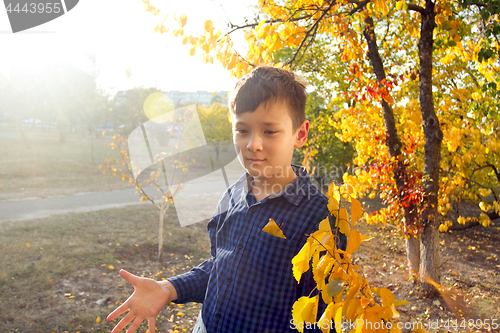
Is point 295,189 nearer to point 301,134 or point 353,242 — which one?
point 301,134

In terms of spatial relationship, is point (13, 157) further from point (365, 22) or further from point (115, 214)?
point (365, 22)

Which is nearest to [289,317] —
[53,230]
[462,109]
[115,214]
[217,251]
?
[217,251]

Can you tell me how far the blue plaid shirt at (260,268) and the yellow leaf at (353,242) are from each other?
338 mm

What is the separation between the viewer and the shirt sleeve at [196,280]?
1254mm

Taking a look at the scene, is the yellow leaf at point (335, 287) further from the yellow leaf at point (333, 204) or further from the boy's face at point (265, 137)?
the boy's face at point (265, 137)

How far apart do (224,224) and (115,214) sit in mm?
6564

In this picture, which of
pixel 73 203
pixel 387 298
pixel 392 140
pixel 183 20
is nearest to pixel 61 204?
pixel 73 203

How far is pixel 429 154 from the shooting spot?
12.0ft

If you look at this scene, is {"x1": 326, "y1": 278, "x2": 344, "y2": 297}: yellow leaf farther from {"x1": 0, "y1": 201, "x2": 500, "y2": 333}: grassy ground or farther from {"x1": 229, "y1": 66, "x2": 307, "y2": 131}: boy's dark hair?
{"x1": 0, "y1": 201, "x2": 500, "y2": 333}: grassy ground

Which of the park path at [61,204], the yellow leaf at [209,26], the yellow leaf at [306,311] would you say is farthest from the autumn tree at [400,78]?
the park path at [61,204]

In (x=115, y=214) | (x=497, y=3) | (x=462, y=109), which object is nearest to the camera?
(x=497, y=3)

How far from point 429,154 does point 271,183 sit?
10.2 feet

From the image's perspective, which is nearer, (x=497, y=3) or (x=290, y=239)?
(x=290, y=239)

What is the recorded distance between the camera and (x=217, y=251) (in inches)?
51.9
